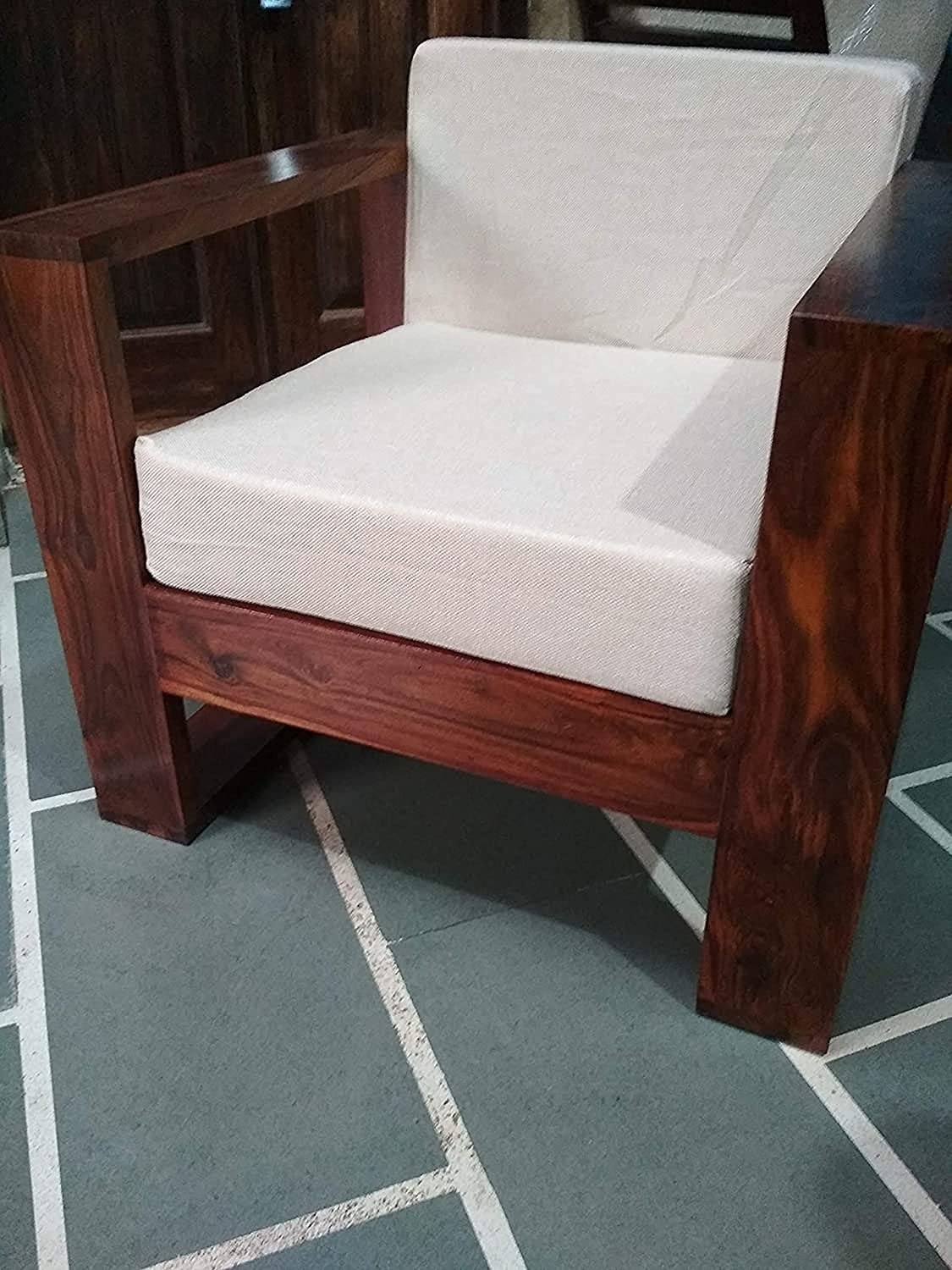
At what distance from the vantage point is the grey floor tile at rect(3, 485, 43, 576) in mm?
1553

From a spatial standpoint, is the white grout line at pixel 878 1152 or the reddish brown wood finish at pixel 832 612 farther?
the white grout line at pixel 878 1152

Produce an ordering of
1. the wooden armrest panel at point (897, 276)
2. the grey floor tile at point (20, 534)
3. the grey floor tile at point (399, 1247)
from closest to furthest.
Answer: the wooden armrest panel at point (897, 276), the grey floor tile at point (399, 1247), the grey floor tile at point (20, 534)

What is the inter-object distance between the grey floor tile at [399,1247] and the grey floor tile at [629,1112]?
0.12 ft

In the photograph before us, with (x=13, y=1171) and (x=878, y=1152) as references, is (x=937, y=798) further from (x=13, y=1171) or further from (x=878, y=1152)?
(x=13, y=1171)

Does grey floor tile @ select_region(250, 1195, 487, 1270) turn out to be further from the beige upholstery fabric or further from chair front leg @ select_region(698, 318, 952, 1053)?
the beige upholstery fabric

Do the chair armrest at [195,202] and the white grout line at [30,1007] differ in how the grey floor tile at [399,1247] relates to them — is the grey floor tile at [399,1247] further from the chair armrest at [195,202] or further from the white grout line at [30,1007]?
the chair armrest at [195,202]

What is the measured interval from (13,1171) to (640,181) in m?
0.96

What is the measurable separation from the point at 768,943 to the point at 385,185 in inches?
32.7

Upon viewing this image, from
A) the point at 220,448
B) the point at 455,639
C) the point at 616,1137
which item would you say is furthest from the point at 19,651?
the point at 616,1137

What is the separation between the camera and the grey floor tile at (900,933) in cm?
90

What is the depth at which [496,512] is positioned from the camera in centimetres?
77

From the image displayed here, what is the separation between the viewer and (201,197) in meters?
0.89

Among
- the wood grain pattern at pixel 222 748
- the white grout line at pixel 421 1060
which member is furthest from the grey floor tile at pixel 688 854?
the wood grain pattern at pixel 222 748

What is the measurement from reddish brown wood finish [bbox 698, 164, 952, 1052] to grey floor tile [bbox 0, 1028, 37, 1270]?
1.62ft
